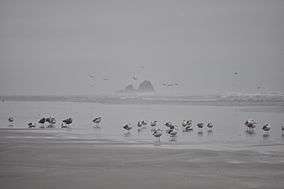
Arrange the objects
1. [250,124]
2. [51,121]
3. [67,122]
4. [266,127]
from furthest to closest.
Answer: [51,121]
[67,122]
[250,124]
[266,127]

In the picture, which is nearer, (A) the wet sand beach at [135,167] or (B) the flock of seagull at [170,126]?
(A) the wet sand beach at [135,167]

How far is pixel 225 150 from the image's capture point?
16297 mm

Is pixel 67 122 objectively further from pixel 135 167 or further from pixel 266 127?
pixel 135 167

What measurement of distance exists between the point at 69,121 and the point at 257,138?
10.4m

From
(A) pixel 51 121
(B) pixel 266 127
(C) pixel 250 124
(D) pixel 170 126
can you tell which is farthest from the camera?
(A) pixel 51 121

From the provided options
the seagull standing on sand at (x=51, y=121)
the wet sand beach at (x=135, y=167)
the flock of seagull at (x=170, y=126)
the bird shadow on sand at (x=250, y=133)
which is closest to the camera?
the wet sand beach at (x=135, y=167)

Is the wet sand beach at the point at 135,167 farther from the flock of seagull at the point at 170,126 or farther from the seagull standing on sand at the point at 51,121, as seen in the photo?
the seagull standing on sand at the point at 51,121

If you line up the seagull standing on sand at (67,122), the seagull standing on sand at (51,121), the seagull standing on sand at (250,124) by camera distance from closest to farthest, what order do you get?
the seagull standing on sand at (250,124)
the seagull standing on sand at (67,122)
the seagull standing on sand at (51,121)

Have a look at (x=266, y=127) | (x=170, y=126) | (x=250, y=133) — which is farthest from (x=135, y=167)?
(x=250, y=133)

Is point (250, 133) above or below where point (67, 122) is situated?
below

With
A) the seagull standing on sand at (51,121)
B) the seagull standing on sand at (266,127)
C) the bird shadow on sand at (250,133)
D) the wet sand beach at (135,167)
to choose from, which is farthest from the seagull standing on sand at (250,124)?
the seagull standing on sand at (51,121)

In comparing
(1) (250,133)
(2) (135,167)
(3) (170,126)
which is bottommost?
(2) (135,167)

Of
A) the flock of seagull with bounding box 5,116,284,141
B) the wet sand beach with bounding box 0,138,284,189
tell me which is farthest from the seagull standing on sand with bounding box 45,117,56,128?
the wet sand beach with bounding box 0,138,284,189

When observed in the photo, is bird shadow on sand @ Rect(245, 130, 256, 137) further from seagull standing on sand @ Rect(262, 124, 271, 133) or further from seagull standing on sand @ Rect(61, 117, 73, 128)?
seagull standing on sand @ Rect(61, 117, 73, 128)
